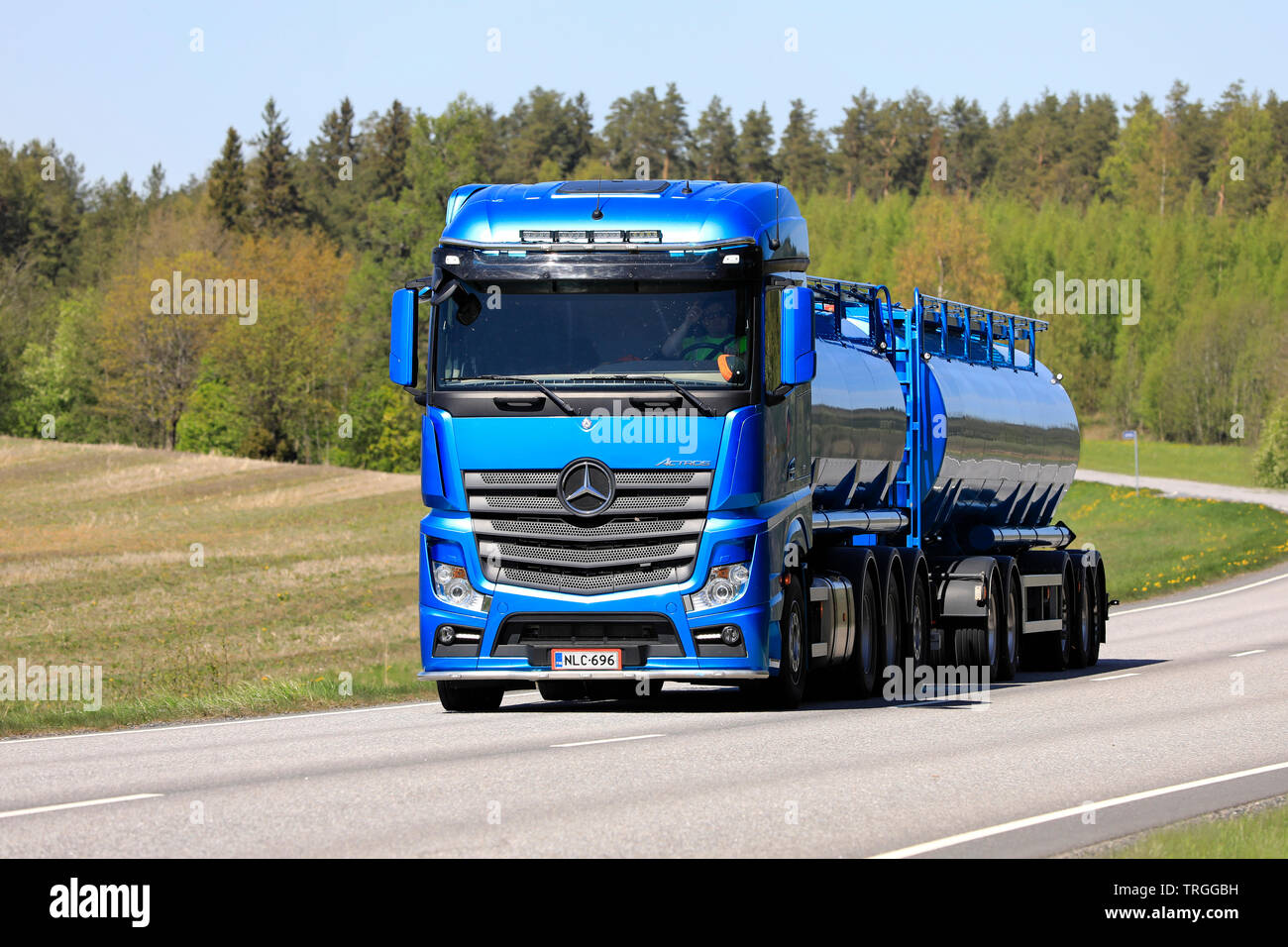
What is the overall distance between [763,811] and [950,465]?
1147 centimetres

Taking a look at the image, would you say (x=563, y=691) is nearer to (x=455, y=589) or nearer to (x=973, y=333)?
(x=455, y=589)

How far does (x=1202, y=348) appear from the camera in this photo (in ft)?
415

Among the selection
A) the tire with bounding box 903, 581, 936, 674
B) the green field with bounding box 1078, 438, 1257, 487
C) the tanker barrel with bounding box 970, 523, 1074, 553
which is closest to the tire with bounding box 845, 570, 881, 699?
the tire with bounding box 903, 581, 936, 674

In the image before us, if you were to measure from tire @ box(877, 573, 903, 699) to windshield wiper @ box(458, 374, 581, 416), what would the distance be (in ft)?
17.7

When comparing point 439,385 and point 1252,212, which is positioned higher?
point 1252,212

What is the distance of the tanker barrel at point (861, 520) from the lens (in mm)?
16750

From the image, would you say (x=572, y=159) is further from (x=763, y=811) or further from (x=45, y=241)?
(x=763, y=811)

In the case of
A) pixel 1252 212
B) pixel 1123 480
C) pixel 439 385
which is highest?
pixel 1252 212

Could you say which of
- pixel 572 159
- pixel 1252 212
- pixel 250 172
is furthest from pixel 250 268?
pixel 1252 212

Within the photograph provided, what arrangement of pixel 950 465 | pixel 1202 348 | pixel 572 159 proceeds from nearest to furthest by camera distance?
pixel 950 465 → pixel 1202 348 → pixel 572 159

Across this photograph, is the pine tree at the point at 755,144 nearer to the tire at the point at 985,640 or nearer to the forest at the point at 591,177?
the forest at the point at 591,177

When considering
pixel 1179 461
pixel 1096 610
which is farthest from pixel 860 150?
pixel 1096 610

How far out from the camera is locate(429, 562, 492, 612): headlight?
555 inches

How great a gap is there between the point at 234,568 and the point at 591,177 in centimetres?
5512
